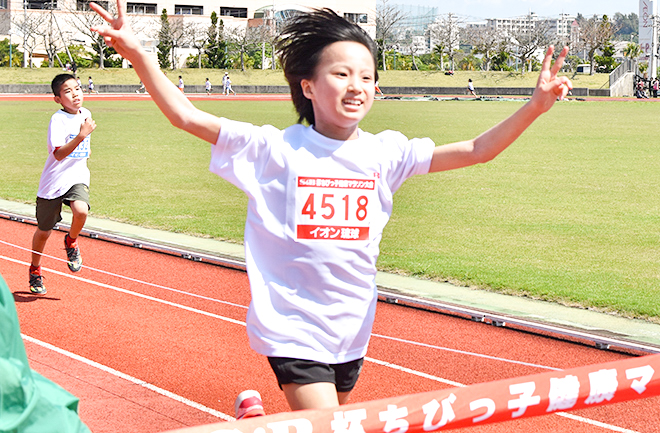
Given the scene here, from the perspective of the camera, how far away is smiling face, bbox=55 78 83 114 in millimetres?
7633

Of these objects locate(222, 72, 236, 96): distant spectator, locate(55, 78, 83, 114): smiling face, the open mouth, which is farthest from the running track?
locate(222, 72, 236, 96): distant spectator

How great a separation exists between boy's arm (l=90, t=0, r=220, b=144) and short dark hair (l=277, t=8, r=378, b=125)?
17.6 inches

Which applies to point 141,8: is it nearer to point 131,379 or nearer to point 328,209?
point 131,379

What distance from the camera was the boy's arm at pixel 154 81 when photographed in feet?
9.54

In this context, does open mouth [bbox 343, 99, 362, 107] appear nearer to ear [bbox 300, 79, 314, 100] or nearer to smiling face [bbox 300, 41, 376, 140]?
smiling face [bbox 300, 41, 376, 140]

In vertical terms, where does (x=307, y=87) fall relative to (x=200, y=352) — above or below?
above

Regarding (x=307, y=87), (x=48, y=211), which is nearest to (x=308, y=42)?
(x=307, y=87)

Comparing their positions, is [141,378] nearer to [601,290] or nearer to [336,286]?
[336,286]

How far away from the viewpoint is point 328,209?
10.1 ft

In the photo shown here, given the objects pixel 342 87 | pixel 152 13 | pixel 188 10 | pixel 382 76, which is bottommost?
pixel 342 87

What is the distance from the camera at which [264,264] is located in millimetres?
3096

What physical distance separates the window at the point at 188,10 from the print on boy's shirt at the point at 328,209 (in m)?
94.7

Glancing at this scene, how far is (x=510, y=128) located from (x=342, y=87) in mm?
672

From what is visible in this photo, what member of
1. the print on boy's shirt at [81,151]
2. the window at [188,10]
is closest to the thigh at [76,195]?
the print on boy's shirt at [81,151]
